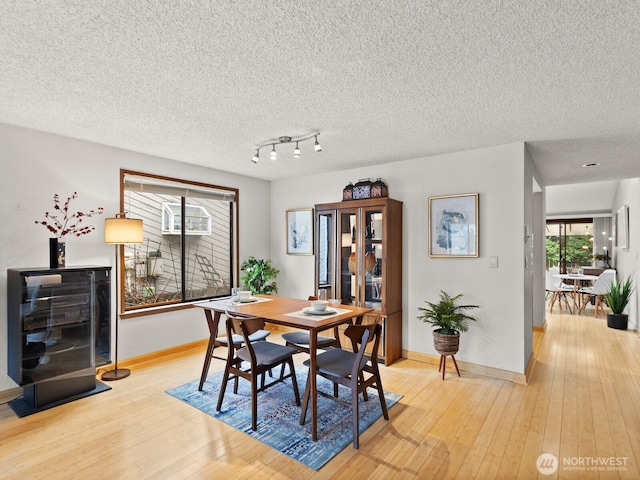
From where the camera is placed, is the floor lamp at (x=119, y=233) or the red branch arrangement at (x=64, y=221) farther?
the floor lamp at (x=119, y=233)

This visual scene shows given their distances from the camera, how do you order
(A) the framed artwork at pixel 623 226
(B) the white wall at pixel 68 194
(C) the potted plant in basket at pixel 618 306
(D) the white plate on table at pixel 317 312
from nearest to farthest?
(D) the white plate on table at pixel 317 312
(B) the white wall at pixel 68 194
(C) the potted plant in basket at pixel 618 306
(A) the framed artwork at pixel 623 226

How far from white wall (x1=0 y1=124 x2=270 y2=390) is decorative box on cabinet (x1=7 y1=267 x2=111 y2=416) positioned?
0.30m

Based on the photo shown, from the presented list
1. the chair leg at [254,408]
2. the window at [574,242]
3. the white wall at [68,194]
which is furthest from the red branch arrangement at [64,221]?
the window at [574,242]

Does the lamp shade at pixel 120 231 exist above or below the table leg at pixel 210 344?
above

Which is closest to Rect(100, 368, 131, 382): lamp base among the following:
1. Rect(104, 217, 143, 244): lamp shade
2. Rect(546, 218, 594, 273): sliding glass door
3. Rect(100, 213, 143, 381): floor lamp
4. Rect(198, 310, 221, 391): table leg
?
Rect(100, 213, 143, 381): floor lamp

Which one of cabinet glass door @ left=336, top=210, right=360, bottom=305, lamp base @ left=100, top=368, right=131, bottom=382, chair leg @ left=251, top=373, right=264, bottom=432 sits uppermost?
cabinet glass door @ left=336, top=210, right=360, bottom=305

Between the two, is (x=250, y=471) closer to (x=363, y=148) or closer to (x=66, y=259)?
(x=66, y=259)

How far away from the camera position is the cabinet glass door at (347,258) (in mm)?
4180

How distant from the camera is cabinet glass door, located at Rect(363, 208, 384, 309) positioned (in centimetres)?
400

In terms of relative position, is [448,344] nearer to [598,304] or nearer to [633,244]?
[633,244]

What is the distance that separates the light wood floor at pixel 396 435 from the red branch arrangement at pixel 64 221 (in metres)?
1.49

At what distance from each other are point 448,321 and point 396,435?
55.6 inches

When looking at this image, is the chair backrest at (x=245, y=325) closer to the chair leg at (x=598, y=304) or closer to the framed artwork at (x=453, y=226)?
the framed artwork at (x=453, y=226)

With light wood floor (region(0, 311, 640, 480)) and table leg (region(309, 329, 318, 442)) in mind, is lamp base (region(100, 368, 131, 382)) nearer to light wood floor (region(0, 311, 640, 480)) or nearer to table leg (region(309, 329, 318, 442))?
light wood floor (region(0, 311, 640, 480))
